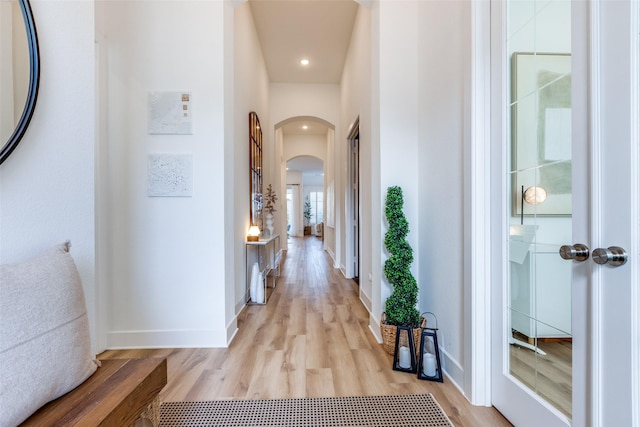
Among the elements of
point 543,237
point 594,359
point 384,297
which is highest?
point 543,237

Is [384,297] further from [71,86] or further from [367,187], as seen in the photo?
[71,86]

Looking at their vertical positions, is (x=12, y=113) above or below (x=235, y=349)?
above

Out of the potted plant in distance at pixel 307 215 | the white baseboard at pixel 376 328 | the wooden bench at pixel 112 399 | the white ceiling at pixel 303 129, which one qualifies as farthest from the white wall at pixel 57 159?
the potted plant in distance at pixel 307 215

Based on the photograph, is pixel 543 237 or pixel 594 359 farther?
pixel 543 237

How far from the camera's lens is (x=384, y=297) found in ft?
7.70

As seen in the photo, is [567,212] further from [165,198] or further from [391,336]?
[165,198]

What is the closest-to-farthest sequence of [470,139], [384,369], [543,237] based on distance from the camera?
[543,237]
[470,139]
[384,369]

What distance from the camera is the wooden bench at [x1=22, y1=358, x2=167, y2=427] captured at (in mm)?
806

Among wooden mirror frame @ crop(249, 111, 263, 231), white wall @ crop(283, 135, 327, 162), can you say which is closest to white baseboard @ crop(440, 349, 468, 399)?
wooden mirror frame @ crop(249, 111, 263, 231)

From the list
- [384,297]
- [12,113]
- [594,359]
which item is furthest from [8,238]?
[384,297]

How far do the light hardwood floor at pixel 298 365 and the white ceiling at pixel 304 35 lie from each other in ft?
11.7

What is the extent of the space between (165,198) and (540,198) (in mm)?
2402

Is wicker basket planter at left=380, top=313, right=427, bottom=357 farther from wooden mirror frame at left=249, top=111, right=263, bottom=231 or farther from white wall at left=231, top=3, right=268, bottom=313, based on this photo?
wooden mirror frame at left=249, top=111, right=263, bottom=231

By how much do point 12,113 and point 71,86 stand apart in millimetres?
252
